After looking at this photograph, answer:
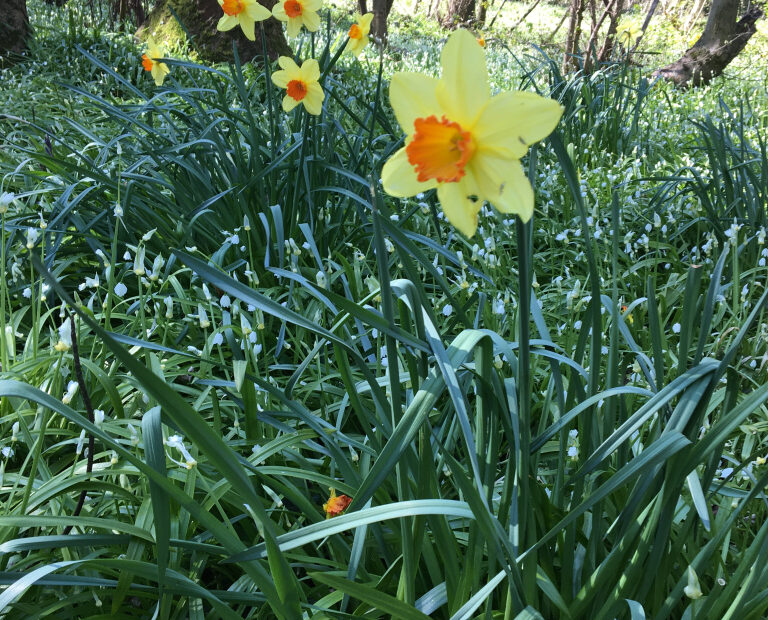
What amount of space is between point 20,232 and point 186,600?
166 centimetres

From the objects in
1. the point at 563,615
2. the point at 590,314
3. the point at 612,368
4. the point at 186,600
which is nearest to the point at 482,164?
the point at 590,314

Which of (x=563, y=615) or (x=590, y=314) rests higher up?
(x=590, y=314)

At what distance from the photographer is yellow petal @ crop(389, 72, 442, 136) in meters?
0.71

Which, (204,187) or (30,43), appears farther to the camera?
(30,43)

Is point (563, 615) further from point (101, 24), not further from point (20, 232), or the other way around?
point (101, 24)

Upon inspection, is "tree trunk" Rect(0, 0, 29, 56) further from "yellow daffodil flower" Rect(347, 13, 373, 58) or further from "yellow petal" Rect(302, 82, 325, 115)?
"yellow petal" Rect(302, 82, 325, 115)

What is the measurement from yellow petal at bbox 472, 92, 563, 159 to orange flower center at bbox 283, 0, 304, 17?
5.77 ft

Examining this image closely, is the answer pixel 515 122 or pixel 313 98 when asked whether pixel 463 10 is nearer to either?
pixel 313 98

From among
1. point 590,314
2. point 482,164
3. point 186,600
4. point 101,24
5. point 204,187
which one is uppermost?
point 101,24

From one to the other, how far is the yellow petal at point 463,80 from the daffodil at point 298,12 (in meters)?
1.68

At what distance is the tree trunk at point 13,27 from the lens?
5.56 metres

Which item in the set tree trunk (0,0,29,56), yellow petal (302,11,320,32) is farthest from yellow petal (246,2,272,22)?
tree trunk (0,0,29,56)

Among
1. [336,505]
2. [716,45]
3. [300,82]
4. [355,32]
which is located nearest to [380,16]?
[716,45]

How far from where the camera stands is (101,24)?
767 centimetres
